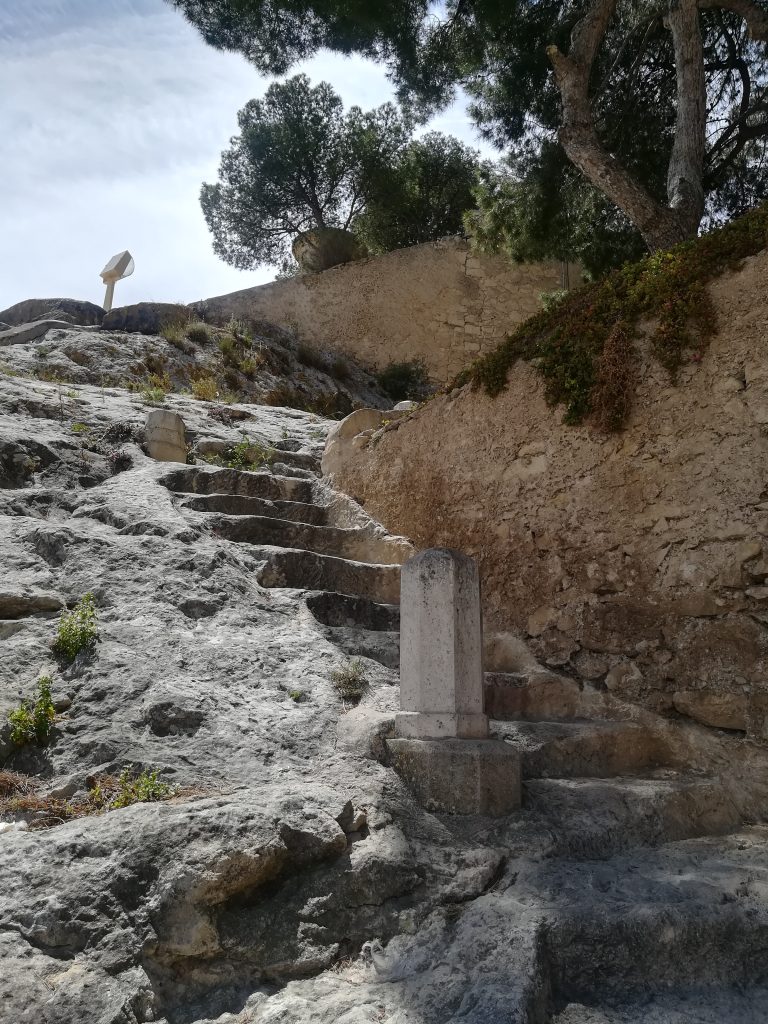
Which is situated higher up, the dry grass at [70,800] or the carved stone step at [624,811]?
the dry grass at [70,800]

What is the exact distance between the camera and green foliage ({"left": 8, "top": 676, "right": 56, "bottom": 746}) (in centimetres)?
371

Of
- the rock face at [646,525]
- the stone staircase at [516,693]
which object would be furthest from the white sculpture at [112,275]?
the rock face at [646,525]

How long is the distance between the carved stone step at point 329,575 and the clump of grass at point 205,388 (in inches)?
230

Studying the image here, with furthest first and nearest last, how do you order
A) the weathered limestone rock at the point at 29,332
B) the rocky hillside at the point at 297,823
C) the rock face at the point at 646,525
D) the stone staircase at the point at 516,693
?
the weathered limestone rock at the point at 29,332
the rock face at the point at 646,525
the stone staircase at the point at 516,693
the rocky hillside at the point at 297,823

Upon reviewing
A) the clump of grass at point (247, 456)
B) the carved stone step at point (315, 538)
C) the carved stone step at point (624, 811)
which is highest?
the clump of grass at point (247, 456)

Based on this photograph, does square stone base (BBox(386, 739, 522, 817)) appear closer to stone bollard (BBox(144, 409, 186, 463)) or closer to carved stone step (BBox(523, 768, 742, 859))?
carved stone step (BBox(523, 768, 742, 859))

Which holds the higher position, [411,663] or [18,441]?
[18,441]

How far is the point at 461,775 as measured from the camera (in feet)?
12.2

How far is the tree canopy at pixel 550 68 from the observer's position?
8.88m

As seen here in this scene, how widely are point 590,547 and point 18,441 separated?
498cm

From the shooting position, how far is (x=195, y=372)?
508 inches

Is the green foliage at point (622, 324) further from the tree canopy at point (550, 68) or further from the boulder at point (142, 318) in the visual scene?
the boulder at point (142, 318)

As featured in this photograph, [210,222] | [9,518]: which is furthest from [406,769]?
[210,222]

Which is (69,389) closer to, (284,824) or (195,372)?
(195,372)
